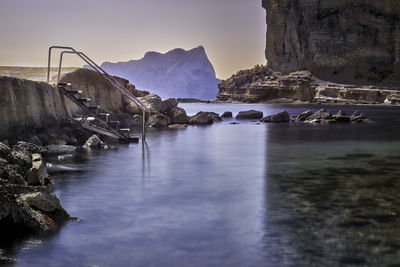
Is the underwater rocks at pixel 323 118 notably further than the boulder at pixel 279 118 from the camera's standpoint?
No

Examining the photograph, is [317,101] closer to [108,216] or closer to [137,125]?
[137,125]

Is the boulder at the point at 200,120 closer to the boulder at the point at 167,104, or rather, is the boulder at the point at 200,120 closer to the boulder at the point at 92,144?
the boulder at the point at 167,104

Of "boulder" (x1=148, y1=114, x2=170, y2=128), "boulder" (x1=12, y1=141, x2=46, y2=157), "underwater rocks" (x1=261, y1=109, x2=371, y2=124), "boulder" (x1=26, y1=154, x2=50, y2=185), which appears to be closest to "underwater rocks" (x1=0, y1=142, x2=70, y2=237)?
"boulder" (x1=26, y1=154, x2=50, y2=185)

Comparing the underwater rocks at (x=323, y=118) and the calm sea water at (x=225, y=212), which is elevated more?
the underwater rocks at (x=323, y=118)

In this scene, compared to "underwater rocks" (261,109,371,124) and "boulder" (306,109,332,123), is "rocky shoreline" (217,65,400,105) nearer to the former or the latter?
"underwater rocks" (261,109,371,124)

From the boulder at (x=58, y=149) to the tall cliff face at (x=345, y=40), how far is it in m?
108

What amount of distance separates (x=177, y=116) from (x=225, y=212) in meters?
31.2

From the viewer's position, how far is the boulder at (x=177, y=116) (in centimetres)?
4166

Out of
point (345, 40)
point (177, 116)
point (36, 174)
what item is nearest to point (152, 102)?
point (177, 116)

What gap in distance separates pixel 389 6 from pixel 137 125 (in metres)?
110

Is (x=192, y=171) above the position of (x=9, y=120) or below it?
below

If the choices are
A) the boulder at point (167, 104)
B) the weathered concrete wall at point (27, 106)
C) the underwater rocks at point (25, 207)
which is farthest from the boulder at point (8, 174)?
the boulder at point (167, 104)

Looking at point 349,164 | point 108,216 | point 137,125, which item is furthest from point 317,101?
point 108,216

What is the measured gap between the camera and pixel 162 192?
1345 cm
